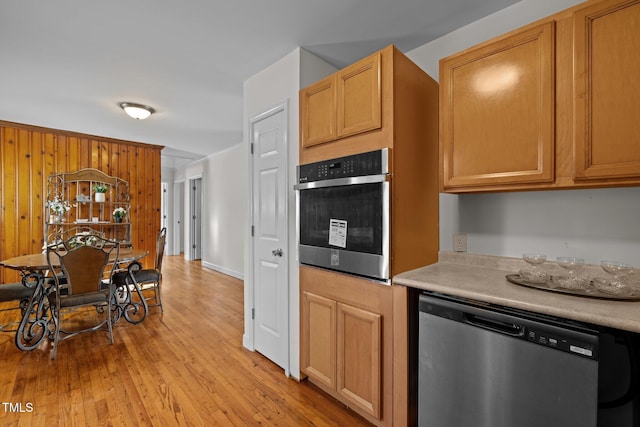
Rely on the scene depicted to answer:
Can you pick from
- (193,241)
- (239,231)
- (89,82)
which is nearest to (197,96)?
(89,82)

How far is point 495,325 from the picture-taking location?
3.96ft

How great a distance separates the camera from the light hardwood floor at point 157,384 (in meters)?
1.78

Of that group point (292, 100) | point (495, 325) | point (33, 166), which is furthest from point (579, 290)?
point (33, 166)

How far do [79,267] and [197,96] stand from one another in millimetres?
2055

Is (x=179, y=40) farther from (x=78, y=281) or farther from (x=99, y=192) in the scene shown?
(x=99, y=192)

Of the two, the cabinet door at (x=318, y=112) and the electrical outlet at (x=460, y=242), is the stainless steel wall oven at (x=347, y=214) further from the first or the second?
the electrical outlet at (x=460, y=242)

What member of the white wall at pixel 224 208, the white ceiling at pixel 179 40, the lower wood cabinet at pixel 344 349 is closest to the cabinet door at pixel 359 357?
the lower wood cabinet at pixel 344 349

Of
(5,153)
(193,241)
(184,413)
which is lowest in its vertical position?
(184,413)

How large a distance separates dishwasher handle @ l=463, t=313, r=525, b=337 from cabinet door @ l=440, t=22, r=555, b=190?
2.28 feet

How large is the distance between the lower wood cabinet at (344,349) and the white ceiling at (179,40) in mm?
1853

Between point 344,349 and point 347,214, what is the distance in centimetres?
82

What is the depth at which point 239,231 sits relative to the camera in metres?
5.52

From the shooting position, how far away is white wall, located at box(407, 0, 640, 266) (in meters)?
1.44

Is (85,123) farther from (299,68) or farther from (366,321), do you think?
(366,321)
